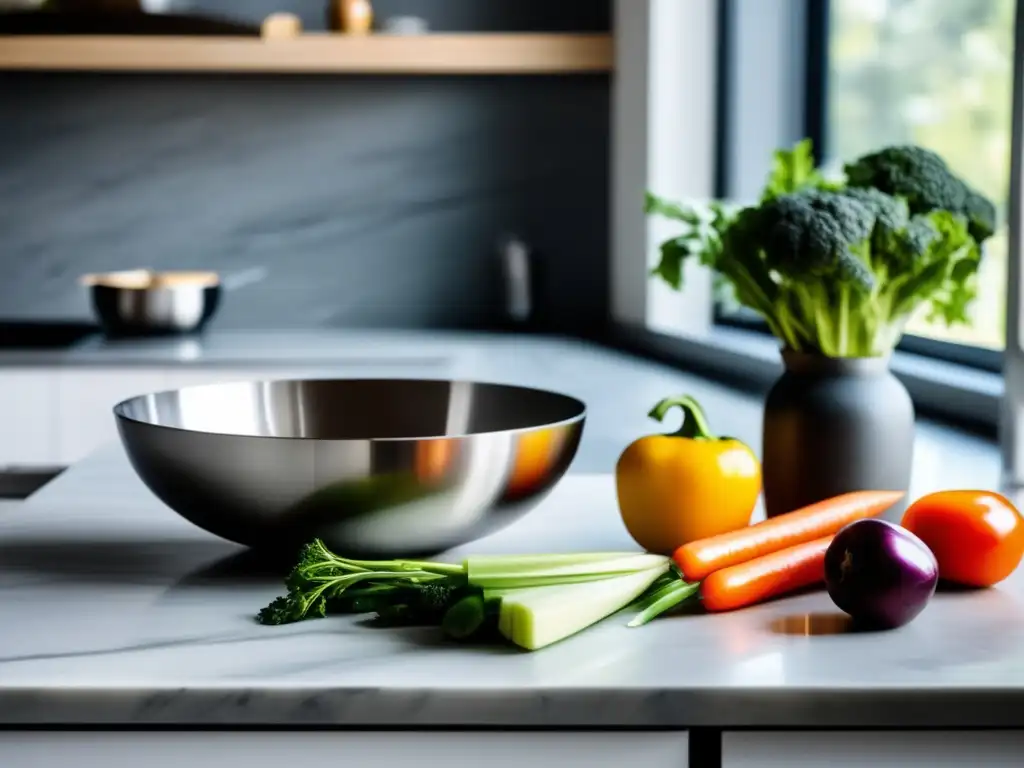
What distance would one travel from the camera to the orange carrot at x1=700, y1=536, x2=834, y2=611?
0.81 m

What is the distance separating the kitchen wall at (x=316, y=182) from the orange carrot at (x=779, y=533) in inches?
91.8

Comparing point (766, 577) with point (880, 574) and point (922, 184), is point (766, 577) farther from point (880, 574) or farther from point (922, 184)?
point (922, 184)

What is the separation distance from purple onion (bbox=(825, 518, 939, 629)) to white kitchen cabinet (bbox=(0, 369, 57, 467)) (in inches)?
78.5

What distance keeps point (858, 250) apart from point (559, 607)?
0.43 meters

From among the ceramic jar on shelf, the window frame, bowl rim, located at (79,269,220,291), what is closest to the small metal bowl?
bowl rim, located at (79,269,220,291)

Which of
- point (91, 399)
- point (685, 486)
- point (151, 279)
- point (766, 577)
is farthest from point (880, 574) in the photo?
point (151, 279)

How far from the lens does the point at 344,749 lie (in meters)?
0.68

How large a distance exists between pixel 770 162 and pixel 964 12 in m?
0.92

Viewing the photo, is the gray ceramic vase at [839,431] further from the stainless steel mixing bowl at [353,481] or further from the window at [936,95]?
the window at [936,95]

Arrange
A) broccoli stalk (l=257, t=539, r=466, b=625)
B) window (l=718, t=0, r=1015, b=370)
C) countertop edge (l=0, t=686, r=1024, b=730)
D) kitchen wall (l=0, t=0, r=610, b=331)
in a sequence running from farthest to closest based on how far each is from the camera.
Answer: kitchen wall (l=0, t=0, r=610, b=331) < window (l=718, t=0, r=1015, b=370) < broccoli stalk (l=257, t=539, r=466, b=625) < countertop edge (l=0, t=686, r=1024, b=730)

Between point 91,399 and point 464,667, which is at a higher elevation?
point 464,667

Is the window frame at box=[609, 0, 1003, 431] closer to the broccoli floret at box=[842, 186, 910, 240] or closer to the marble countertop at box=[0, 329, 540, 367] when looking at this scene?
the marble countertop at box=[0, 329, 540, 367]

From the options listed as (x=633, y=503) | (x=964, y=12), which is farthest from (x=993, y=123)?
(x=633, y=503)

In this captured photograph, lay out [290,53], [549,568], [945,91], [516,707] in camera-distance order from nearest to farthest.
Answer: [516,707] → [549,568] → [945,91] → [290,53]
